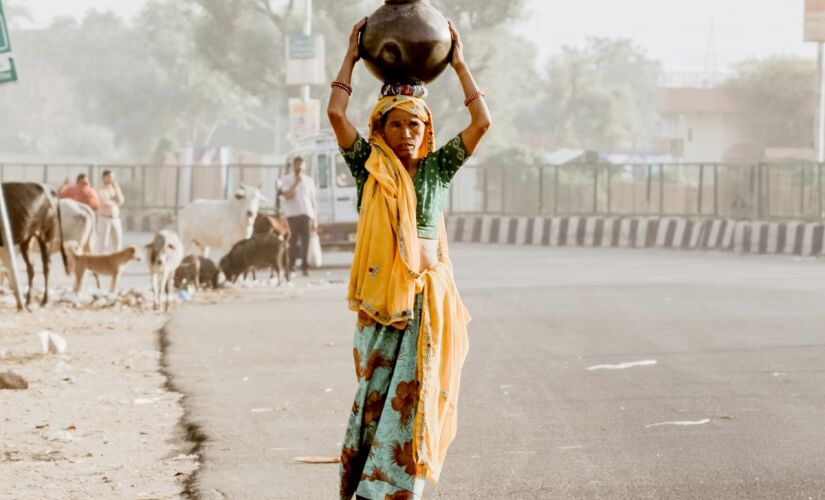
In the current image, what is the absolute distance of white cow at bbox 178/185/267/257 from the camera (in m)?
23.5

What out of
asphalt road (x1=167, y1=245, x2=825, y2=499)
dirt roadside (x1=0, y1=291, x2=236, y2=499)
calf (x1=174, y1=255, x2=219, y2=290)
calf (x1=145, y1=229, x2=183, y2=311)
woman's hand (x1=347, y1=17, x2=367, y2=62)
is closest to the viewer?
woman's hand (x1=347, y1=17, x2=367, y2=62)

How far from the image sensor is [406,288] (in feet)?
19.8

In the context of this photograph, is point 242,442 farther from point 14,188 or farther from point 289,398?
point 14,188

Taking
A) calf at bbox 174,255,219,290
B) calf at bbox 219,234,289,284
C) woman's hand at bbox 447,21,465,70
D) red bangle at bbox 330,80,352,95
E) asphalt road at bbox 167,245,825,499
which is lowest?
asphalt road at bbox 167,245,825,499

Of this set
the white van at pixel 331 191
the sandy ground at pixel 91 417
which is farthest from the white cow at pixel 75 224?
the sandy ground at pixel 91 417

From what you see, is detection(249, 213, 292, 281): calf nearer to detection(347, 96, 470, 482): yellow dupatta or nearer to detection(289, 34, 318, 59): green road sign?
detection(289, 34, 318, 59): green road sign

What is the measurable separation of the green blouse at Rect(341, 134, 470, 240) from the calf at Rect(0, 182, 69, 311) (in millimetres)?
12651

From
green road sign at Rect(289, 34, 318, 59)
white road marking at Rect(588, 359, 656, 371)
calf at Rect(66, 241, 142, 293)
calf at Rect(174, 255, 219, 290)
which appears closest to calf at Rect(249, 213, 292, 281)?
calf at Rect(174, 255, 219, 290)

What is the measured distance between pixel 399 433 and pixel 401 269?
598 millimetres

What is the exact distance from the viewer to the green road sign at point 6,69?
45.1ft

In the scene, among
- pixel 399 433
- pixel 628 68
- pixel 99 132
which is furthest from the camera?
pixel 628 68

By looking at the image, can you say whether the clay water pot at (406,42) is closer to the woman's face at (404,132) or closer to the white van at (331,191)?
the woman's face at (404,132)

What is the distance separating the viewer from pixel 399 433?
6016mm

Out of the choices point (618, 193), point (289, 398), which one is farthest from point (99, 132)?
point (289, 398)
